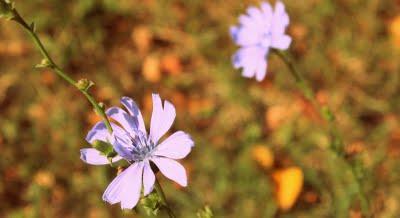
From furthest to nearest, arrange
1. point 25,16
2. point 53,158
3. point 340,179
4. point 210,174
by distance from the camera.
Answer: point 25,16 < point 53,158 < point 210,174 < point 340,179

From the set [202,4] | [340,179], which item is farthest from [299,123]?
[202,4]

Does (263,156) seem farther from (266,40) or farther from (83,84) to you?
(83,84)

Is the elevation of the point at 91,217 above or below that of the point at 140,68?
below

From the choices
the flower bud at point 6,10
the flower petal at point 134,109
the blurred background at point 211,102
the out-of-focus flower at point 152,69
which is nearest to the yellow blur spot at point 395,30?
the blurred background at point 211,102

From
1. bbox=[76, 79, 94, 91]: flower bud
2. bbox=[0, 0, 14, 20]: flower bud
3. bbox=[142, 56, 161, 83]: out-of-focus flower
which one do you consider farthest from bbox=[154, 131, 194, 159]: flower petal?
bbox=[142, 56, 161, 83]: out-of-focus flower

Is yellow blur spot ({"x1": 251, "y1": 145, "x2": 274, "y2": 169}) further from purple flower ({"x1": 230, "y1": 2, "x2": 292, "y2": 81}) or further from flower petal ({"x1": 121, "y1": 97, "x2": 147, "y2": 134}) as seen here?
flower petal ({"x1": 121, "y1": 97, "x2": 147, "y2": 134})

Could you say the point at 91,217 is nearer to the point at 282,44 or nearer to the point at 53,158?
the point at 53,158

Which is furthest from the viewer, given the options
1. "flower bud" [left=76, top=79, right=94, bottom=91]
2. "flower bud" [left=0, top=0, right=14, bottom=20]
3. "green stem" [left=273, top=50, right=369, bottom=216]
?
"green stem" [left=273, top=50, right=369, bottom=216]
